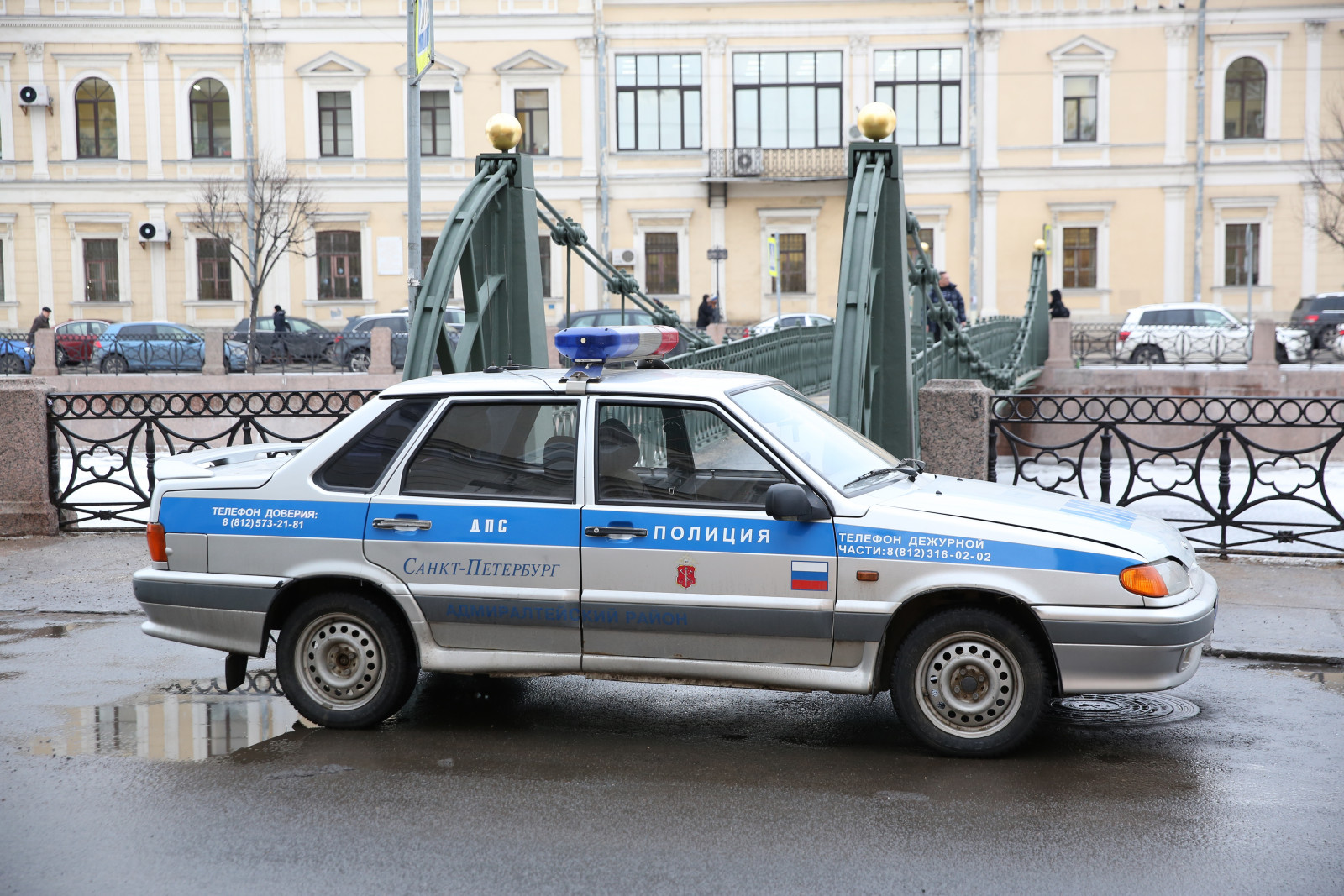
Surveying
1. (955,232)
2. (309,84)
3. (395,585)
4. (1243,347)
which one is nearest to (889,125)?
(395,585)

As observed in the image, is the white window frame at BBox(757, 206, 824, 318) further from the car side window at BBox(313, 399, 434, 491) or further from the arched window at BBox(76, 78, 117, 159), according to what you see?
the car side window at BBox(313, 399, 434, 491)

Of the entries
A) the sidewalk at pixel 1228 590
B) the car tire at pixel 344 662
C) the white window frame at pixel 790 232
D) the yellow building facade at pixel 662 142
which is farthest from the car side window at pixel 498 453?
the white window frame at pixel 790 232

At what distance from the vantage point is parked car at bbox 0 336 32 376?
105 feet

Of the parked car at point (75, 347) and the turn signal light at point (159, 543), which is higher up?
the parked car at point (75, 347)

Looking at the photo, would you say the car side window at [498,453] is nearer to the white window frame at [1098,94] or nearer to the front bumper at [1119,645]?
the front bumper at [1119,645]

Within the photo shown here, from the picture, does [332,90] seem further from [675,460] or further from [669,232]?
[675,460]

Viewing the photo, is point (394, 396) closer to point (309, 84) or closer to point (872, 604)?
point (872, 604)

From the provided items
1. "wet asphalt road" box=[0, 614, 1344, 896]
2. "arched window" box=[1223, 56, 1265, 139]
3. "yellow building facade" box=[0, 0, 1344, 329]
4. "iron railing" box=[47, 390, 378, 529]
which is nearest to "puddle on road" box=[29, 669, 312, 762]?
"wet asphalt road" box=[0, 614, 1344, 896]

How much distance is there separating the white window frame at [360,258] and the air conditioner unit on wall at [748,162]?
1209 centimetres

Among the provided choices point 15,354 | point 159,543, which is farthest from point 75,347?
point 159,543

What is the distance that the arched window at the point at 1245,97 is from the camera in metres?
41.8

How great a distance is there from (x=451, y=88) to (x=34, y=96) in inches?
517

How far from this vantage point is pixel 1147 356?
3244 centimetres

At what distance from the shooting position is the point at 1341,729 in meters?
6.06
